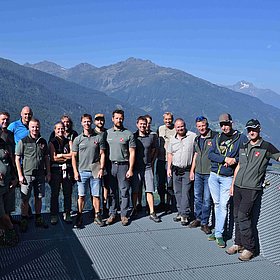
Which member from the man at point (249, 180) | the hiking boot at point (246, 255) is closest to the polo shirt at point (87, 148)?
the man at point (249, 180)

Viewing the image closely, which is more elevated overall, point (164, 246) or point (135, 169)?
point (135, 169)

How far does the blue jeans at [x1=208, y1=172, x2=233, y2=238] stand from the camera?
5152 mm

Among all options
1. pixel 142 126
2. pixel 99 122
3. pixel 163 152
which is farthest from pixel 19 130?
pixel 163 152

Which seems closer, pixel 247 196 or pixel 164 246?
pixel 247 196

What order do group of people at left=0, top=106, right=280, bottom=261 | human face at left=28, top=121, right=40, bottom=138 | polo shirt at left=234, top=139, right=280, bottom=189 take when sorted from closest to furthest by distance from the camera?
polo shirt at left=234, top=139, right=280, bottom=189 → group of people at left=0, top=106, right=280, bottom=261 → human face at left=28, top=121, right=40, bottom=138

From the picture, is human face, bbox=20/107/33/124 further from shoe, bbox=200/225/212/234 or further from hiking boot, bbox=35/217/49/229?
shoe, bbox=200/225/212/234

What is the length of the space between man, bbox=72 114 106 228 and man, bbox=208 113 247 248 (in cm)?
186

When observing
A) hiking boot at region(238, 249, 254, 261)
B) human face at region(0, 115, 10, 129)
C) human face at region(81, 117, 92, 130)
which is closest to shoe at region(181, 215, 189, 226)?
hiking boot at region(238, 249, 254, 261)

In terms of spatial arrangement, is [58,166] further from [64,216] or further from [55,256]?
[55,256]

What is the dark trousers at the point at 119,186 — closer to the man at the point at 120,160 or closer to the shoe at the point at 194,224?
the man at the point at 120,160

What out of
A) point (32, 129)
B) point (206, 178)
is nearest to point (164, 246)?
point (206, 178)

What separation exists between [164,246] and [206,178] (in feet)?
4.26

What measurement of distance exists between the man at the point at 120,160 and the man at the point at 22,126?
1.39 meters

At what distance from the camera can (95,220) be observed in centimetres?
605
